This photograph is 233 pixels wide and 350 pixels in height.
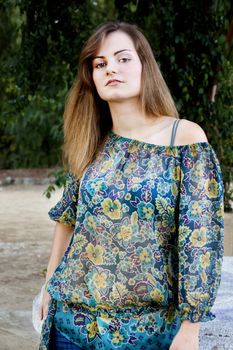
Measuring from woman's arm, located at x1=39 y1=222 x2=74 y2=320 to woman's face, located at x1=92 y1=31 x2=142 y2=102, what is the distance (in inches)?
14.7

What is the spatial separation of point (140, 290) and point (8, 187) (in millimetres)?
13167

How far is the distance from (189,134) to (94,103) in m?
0.34

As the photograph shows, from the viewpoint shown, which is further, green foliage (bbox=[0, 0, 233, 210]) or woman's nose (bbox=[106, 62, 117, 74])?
green foliage (bbox=[0, 0, 233, 210])

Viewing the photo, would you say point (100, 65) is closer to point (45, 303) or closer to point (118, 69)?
point (118, 69)

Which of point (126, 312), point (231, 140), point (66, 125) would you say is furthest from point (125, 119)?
point (231, 140)

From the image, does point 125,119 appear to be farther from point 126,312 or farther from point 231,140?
point 231,140

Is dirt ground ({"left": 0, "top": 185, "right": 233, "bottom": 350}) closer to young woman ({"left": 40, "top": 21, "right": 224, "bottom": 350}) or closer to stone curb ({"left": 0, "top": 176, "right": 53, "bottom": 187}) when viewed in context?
stone curb ({"left": 0, "top": 176, "right": 53, "bottom": 187})

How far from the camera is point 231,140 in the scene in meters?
6.15

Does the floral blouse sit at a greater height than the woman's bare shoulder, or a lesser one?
lesser

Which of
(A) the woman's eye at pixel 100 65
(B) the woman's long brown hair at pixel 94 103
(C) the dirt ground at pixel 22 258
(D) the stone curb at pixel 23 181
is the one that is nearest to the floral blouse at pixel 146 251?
(B) the woman's long brown hair at pixel 94 103

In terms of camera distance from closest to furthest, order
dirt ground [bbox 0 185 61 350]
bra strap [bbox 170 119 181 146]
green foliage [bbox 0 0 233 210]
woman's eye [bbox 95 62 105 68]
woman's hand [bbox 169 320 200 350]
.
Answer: woman's hand [bbox 169 320 200 350] < bra strap [bbox 170 119 181 146] < woman's eye [bbox 95 62 105 68] < dirt ground [bbox 0 185 61 350] < green foliage [bbox 0 0 233 210]

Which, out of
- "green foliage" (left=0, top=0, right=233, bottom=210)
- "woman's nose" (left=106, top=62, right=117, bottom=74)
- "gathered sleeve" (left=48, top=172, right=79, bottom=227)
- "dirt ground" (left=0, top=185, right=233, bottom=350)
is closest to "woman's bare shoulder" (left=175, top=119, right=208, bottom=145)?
"woman's nose" (left=106, top=62, right=117, bottom=74)

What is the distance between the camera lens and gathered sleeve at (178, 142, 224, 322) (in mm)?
1444

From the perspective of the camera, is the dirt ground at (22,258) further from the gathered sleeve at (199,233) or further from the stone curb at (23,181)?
the gathered sleeve at (199,233)
